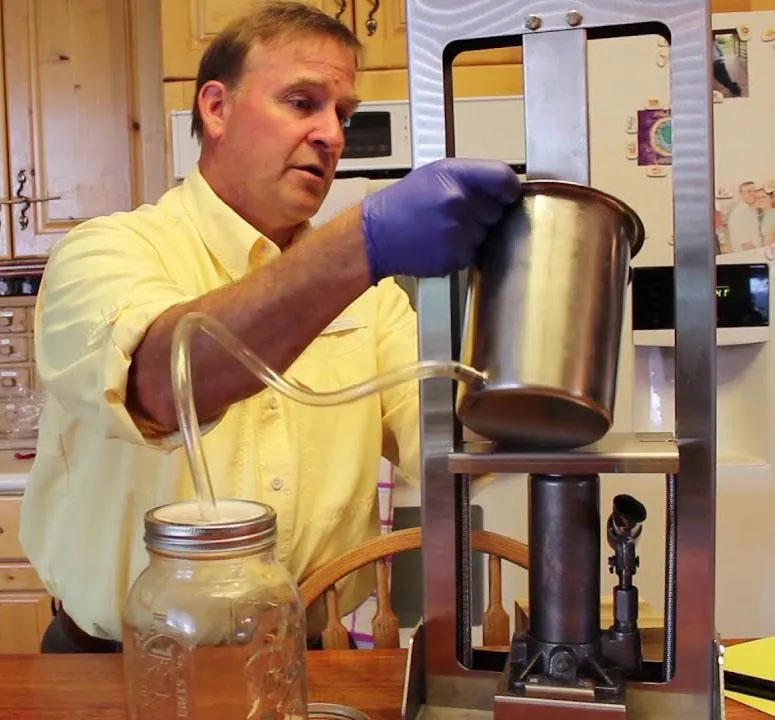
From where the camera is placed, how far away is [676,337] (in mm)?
554

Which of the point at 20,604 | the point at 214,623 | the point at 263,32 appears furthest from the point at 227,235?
the point at 20,604

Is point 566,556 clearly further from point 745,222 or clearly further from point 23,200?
point 23,200

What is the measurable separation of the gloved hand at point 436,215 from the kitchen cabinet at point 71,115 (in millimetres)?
1718

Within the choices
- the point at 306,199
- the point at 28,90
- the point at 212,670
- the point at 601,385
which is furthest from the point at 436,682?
the point at 28,90

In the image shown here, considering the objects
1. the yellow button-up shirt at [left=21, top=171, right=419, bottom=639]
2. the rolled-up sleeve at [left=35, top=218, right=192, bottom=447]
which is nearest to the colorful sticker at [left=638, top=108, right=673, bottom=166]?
the yellow button-up shirt at [left=21, top=171, right=419, bottom=639]

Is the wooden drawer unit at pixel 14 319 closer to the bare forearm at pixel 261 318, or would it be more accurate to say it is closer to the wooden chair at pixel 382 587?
the wooden chair at pixel 382 587

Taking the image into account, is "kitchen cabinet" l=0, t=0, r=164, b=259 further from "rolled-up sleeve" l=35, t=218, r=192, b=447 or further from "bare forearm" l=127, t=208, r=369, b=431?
"bare forearm" l=127, t=208, r=369, b=431

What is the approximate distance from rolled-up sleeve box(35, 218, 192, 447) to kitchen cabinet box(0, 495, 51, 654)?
1.22m

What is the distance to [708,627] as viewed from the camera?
561 mm

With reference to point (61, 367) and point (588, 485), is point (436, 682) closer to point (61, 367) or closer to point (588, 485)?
point (588, 485)

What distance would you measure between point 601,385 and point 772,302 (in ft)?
4.39

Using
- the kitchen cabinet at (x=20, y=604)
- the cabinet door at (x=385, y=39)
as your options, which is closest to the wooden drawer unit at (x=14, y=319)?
the kitchen cabinet at (x=20, y=604)

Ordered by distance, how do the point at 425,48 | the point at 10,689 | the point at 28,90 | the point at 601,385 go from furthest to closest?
the point at 28,90 → the point at 10,689 → the point at 425,48 → the point at 601,385

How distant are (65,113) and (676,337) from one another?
1.98 m
